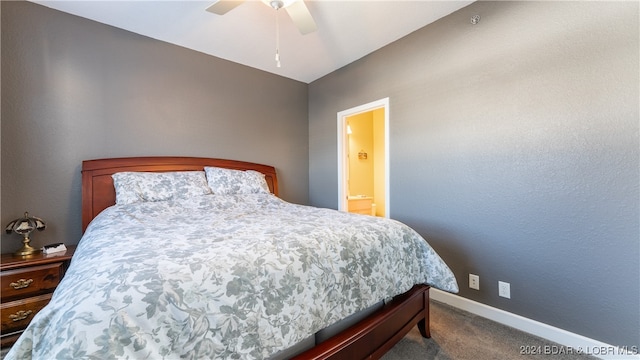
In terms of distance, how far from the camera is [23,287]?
69.1 inches

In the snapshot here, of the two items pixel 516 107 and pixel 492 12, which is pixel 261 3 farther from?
pixel 516 107

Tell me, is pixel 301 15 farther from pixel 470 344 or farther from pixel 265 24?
pixel 470 344

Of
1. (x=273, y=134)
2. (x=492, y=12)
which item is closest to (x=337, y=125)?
(x=273, y=134)

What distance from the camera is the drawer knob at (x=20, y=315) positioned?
5.57ft

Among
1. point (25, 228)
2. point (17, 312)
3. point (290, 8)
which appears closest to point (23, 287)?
point (17, 312)

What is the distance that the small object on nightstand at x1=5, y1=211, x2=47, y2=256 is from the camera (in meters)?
1.91

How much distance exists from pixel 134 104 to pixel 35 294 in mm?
1781

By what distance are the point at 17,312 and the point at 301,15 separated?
289 cm

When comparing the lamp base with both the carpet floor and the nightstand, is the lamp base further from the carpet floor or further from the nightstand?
the carpet floor

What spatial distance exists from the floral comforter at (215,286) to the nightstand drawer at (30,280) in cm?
78

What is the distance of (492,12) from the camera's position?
207 cm

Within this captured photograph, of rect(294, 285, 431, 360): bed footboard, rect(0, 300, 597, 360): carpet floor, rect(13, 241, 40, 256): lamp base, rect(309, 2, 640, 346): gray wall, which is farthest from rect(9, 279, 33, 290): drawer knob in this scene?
rect(309, 2, 640, 346): gray wall

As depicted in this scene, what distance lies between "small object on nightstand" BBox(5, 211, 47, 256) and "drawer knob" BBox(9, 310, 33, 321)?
17.0 inches

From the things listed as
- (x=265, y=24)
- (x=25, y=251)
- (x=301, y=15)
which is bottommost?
(x=25, y=251)
